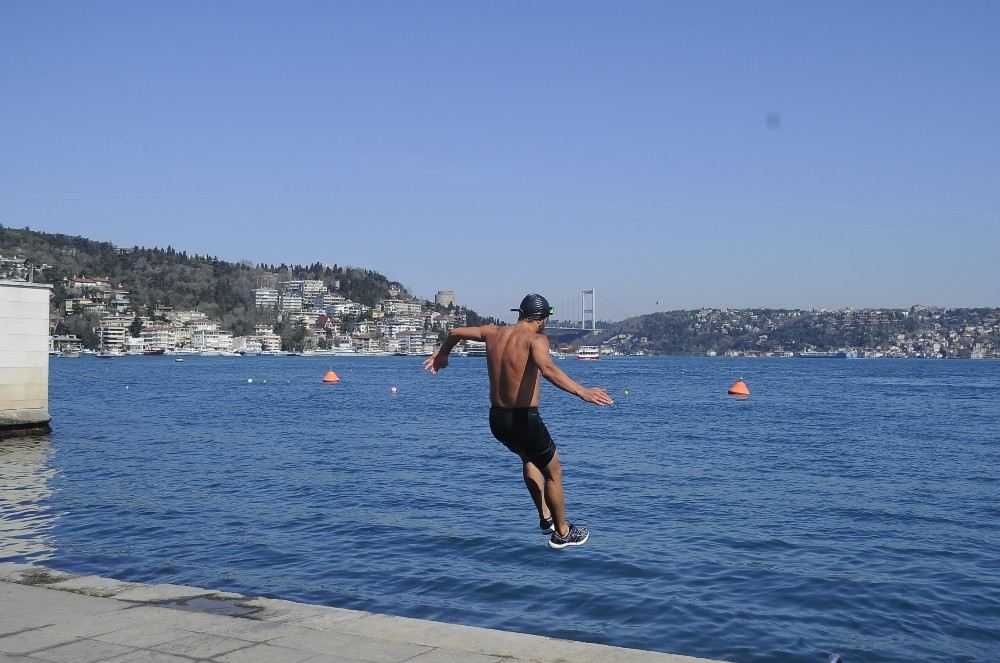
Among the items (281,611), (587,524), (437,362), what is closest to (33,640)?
(281,611)

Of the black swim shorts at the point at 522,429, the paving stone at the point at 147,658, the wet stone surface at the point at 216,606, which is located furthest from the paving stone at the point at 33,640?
the black swim shorts at the point at 522,429

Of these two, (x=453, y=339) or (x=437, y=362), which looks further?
(x=437, y=362)

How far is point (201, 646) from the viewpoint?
7773mm

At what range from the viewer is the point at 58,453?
101 ft

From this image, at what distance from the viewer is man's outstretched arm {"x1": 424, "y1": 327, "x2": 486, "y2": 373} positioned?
27.3ft

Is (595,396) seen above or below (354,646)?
above

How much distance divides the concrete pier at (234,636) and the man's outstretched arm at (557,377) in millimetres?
2044

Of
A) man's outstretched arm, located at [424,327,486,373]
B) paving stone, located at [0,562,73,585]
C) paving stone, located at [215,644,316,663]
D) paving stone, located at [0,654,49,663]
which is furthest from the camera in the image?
paving stone, located at [0,562,73,585]

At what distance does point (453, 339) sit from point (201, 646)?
127 inches

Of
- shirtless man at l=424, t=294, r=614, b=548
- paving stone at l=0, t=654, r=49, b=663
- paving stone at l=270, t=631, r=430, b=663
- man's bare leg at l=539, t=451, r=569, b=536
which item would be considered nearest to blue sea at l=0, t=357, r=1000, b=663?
man's bare leg at l=539, t=451, r=569, b=536

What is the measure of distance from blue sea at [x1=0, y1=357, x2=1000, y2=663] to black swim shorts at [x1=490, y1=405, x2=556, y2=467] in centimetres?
474

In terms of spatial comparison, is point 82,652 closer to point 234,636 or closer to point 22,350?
point 234,636

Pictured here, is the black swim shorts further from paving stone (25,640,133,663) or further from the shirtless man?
paving stone (25,640,133,663)

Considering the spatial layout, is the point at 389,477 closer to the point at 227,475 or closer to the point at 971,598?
the point at 227,475
